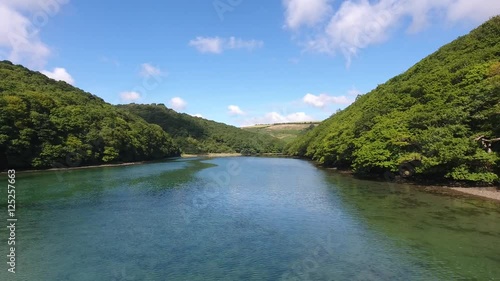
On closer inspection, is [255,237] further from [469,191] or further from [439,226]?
[469,191]

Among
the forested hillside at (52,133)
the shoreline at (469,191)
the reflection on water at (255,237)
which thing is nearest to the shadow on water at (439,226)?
the reflection on water at (255,237)

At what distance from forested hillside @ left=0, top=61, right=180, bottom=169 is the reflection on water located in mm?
39849

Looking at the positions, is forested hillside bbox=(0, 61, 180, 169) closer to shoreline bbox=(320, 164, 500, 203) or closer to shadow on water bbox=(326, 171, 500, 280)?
shadow on water bbox=(326, 171, 500, 280)

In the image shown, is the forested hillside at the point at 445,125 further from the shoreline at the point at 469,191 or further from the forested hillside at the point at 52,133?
the forested hillside at the point at 52,133

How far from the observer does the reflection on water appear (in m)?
18.1

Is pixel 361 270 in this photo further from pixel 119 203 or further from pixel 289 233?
pixel 119 203

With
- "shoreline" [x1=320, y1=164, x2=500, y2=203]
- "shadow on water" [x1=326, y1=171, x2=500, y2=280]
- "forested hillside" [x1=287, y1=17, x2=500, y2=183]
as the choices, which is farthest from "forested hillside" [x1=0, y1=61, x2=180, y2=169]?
"shoreline" [x1=320, y1=164, x2=500, y2=203]

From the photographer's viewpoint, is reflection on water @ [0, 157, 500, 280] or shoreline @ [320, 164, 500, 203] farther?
shoreline @ [320, 164, 500, 203]

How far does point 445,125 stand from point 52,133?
278ft

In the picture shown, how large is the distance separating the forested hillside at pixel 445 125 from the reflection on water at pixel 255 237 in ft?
22.7

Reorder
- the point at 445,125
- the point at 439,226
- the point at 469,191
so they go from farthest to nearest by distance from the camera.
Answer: the point at 445,125, the point at 469,191, the point at 439,226

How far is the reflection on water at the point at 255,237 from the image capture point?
59.5 feet

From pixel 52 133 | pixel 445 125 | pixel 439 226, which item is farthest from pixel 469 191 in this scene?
pixel 52 133

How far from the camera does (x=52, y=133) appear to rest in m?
82.3
